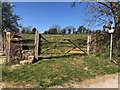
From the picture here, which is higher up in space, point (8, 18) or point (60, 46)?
point (8, 18)

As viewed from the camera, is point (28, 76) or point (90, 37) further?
point (90, 37)

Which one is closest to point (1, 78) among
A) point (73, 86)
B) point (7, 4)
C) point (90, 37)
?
point (73, 86)

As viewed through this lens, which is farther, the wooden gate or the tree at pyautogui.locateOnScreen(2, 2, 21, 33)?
the tree at pyautogui.locateOnScreen(2, 2, 21, 33)

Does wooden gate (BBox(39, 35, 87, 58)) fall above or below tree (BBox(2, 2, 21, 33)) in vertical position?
below

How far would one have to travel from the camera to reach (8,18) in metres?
14.1

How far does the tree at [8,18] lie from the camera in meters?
14.0

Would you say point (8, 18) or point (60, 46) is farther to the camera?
point (8, 18)

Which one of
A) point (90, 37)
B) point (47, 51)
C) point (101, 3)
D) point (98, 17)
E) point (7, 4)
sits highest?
point (7, 4)

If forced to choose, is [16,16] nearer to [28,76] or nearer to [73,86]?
[28,76]

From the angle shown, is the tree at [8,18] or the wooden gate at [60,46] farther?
the tree at [8,18]

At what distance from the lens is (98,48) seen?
7.54 m

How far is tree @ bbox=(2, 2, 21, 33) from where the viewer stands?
45.8 feet

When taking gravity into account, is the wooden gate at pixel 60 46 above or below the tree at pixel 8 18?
below

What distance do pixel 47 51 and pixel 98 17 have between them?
7.41 metres
